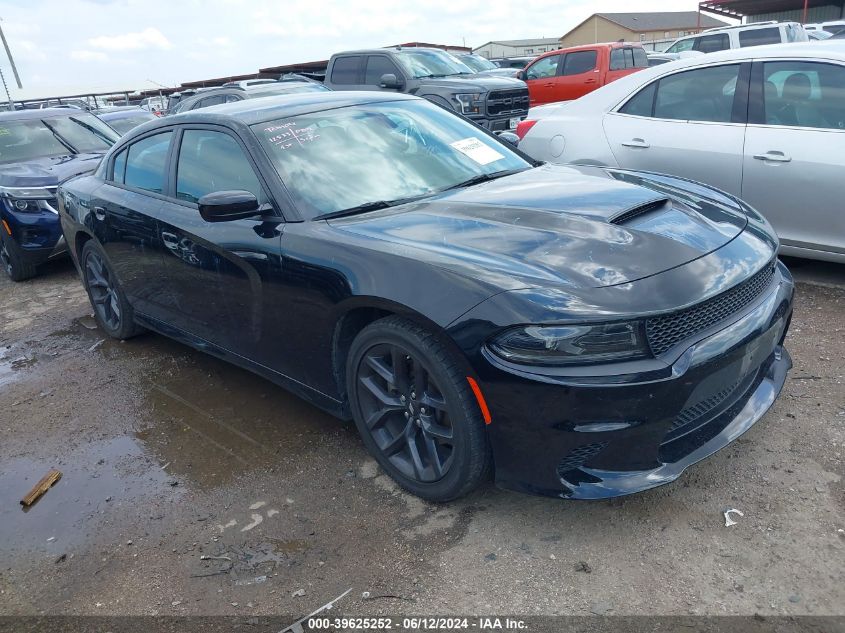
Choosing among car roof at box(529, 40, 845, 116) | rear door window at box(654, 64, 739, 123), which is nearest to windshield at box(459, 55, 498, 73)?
car roof at box(529, 40, 845, 116)

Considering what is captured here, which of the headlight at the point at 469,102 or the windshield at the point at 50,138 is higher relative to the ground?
the windshield at the point at 50,138

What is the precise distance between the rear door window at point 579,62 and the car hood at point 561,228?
461 inches

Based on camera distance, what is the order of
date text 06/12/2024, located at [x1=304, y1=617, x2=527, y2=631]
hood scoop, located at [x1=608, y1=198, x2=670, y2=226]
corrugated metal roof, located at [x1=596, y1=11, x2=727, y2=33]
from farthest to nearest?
corrugated metal roof, located at [x1=596, y1=11, x2=727, y2=33]
hood scoop, located at [x1=608, y1=198, x2=670, y2=226]
date text 06/12/2024, located at [x1=304, y1=617, x2=527, y2=631]

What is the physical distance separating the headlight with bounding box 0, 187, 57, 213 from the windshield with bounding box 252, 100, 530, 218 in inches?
178

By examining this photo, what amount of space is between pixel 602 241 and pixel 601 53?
1278 centimetres

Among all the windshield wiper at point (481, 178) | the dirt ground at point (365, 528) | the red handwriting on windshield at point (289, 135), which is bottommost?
the dirt ground at point (365, 528)

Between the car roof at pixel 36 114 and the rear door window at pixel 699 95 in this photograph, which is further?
the car roof at pixel 36 114

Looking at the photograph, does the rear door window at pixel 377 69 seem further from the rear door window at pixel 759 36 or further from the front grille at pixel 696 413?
the front grille at pixel 696 413

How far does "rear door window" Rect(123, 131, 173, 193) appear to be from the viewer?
412 cm

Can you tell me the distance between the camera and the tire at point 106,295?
4.87 m

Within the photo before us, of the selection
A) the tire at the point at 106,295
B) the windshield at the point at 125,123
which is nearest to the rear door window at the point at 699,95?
the tire at the point at 106,295

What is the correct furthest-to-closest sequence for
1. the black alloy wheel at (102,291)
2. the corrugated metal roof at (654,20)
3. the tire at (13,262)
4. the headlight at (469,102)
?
1. the corrugated metal roof at (654,20)
2. the headlight at (469,102)
3. the tire at (13,262)
4. the black alloy wheel at (102,291)

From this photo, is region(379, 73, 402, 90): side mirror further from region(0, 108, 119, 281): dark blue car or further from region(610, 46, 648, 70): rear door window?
region(610, 46, 648, 70): rear door window

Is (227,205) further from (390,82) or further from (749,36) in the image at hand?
(749,36)
